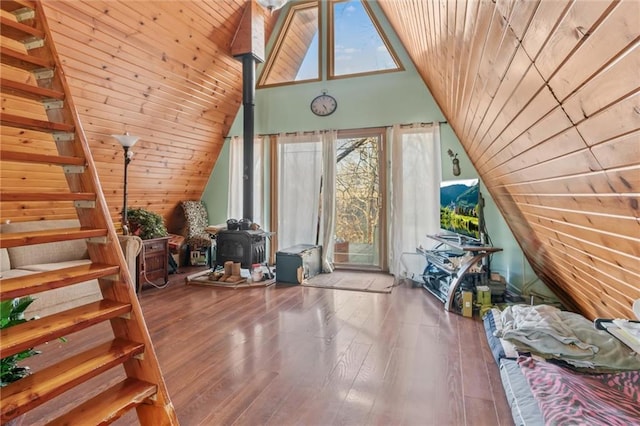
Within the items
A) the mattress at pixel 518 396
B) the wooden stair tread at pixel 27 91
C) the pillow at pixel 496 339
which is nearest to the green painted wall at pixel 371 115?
the pillow at pixel 496 339

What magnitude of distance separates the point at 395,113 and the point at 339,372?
368cm

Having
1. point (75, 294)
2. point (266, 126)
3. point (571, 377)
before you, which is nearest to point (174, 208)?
point (266, 126)

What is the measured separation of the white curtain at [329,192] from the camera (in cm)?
498

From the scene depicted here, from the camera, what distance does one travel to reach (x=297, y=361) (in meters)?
2.29

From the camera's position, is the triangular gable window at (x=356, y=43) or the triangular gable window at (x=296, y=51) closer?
the triangular gable window at (x=356, y=43)

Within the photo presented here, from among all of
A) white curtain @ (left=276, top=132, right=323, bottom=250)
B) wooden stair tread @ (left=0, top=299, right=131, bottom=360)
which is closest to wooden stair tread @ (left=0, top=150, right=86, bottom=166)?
→ wooden stair tread @ (left=0, top=299, right=131, bottom=360)

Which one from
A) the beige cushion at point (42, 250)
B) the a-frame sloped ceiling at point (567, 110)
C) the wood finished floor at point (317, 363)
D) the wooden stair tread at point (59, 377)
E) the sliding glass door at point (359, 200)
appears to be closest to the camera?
the a-frame sloped ceiling at point (567, 110)

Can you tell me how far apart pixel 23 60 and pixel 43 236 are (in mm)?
899

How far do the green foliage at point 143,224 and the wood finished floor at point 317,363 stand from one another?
41.4 inches

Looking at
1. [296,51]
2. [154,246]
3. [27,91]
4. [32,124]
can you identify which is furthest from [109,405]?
[296,51]

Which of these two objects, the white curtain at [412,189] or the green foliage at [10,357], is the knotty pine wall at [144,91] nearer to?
the green foliage at [10,357]

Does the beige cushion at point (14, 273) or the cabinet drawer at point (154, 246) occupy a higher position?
the cabinet drawer at point (154, 246)

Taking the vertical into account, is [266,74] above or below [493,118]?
above

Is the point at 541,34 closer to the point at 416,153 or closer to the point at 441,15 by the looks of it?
the point at 441,15
